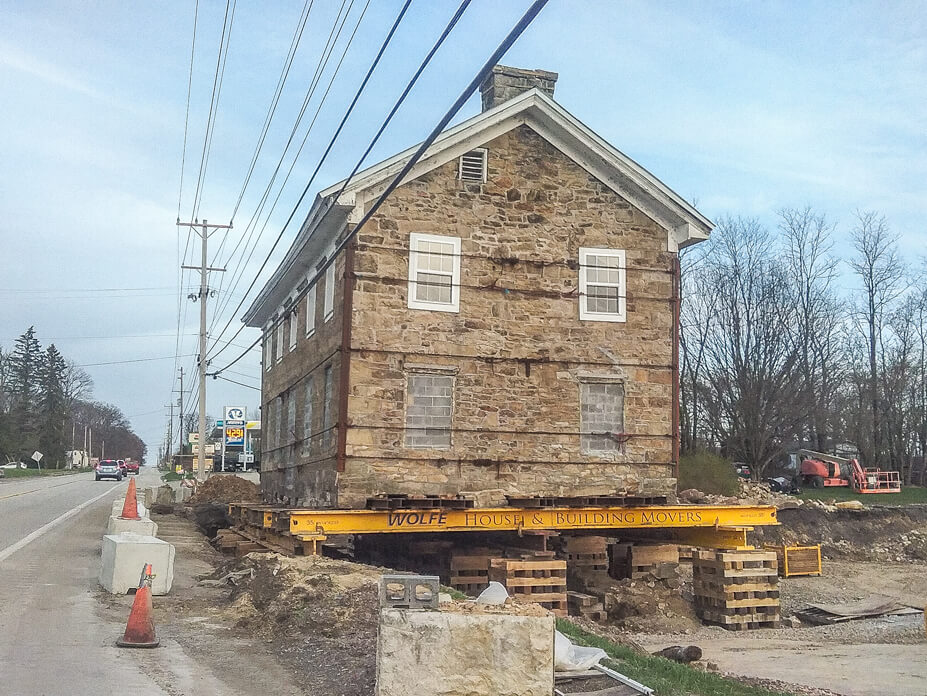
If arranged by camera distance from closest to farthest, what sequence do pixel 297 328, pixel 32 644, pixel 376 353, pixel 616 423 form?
pixel 32 644 < pixel 376 353 < pixel 616 423 < pixel 297 328

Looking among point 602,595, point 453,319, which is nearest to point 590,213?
point 453,319

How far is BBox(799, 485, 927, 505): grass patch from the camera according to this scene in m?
38.6

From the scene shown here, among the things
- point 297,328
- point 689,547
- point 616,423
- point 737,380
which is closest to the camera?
point 616,423

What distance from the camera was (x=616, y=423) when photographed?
18.9m

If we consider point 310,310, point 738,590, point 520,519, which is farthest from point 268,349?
point 738,590

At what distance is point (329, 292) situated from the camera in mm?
19125

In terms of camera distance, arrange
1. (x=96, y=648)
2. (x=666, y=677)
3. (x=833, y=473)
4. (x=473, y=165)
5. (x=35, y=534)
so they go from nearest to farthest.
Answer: (x=666, y=677) < (x=96, y=648) < (x=473, y=165) < (x=35, y=534) < (x=833, y=473)

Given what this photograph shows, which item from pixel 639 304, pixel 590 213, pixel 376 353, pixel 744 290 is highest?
pixel 744 290

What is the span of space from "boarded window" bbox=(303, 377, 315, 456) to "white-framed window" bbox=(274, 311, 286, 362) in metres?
4.77

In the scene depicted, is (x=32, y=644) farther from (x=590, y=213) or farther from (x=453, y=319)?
(x=590, y=213)

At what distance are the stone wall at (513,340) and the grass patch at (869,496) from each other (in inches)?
909

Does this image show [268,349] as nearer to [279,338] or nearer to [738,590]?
[279,338]

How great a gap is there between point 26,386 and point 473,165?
103 metres

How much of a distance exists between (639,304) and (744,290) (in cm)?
3233
